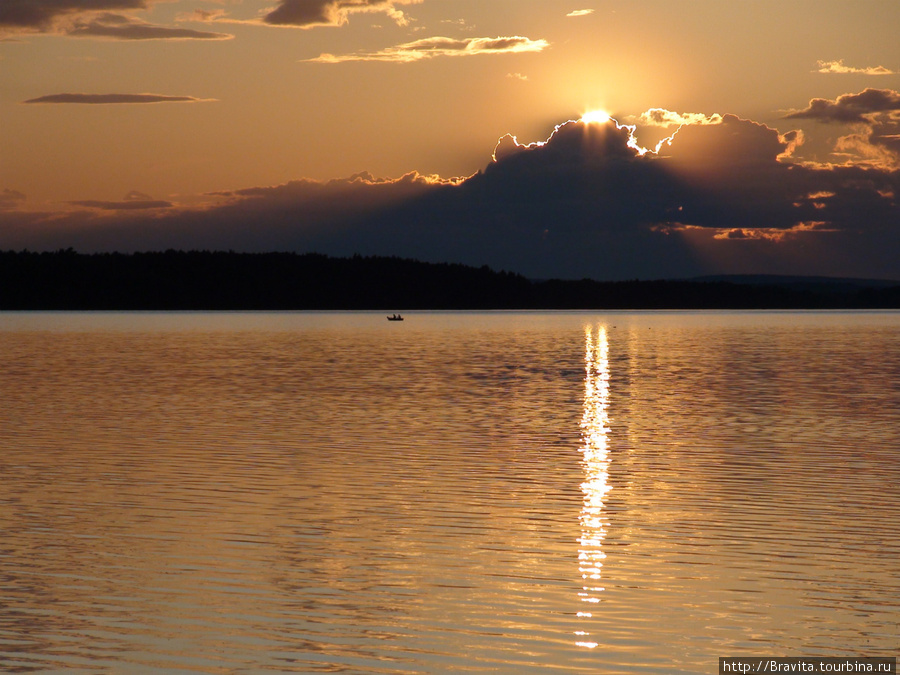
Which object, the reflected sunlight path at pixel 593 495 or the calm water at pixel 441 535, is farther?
the reflected sunlight path at pixel 593 495

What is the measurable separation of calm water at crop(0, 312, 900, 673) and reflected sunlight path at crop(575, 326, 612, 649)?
87 mm

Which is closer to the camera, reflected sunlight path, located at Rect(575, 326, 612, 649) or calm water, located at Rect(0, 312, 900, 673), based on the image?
calm water, located at Rect(0, 312, 900, 673)

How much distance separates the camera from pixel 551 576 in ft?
53.9

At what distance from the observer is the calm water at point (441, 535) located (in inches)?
526

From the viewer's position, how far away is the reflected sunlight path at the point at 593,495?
15.8m

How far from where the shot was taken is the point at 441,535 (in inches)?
760

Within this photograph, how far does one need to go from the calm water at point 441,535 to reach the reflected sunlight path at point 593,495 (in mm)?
87

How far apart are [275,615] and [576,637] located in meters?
3.72

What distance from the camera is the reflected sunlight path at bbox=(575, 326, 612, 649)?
15773 mm

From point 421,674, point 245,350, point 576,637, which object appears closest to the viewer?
point 421,674

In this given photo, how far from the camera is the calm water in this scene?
526 inches

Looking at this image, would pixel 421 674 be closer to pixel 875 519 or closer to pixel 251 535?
pixel 251 535

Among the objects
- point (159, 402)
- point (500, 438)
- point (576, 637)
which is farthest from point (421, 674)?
point (159, 402)

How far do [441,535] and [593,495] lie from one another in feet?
16.8
